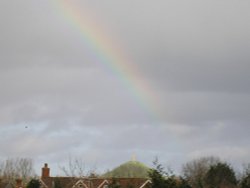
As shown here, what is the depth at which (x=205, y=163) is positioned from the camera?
114 meters

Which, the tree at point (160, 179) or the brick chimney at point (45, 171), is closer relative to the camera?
the tree at point (160, 179)

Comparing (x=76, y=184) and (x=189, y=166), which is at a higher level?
(x=189, y=166)

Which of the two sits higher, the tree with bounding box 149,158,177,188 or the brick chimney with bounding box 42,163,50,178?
the brick chimney with bounding box 42,163,50,178

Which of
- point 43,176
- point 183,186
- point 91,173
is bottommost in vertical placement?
point 183,186

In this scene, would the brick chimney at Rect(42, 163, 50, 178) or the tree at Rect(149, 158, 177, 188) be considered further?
the brick chimney at Rect(42, 163, 50, 178)

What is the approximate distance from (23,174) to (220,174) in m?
54.8

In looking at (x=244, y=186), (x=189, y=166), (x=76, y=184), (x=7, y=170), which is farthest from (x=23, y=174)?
(x=244, y=186)

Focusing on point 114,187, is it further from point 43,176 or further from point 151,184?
point 43,176

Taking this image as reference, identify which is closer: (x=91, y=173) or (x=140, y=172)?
(x=91, y=173)

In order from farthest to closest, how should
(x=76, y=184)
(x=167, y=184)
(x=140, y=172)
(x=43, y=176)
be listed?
(x=140, y=172) < (x=43, y=176) < (x=76, y=184) < (x=167, y=184)

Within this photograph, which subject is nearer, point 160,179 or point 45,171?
point 160,179

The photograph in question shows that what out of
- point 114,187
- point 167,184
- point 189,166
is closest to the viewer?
point 167,184

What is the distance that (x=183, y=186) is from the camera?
985 inches

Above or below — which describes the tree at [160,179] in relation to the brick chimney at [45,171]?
below
